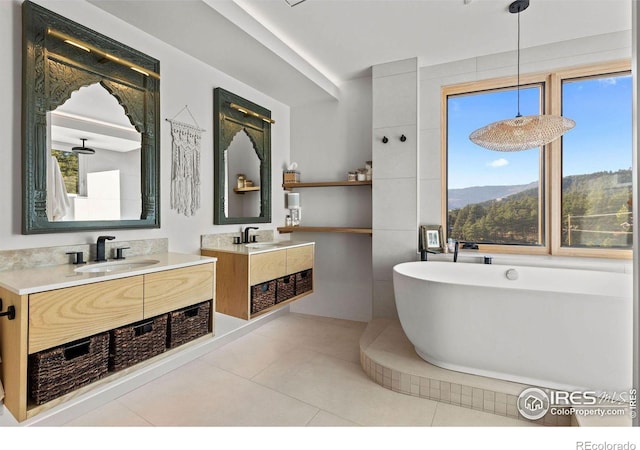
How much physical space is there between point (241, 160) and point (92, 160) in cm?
134

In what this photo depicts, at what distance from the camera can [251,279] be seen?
8.38ft

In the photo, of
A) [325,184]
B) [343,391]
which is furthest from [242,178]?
[343,391]

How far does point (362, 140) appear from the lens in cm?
359

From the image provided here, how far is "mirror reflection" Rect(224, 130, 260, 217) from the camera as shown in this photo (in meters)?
3.03

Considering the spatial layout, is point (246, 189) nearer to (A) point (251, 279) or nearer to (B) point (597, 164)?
(A) point (251, 279)

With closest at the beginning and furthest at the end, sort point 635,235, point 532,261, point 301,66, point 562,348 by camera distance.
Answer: point 635,235 → point 562,348 → point 532,261 → point 301,66

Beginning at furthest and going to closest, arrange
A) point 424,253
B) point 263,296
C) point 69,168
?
point 424,253
point 263,296
point 69,168

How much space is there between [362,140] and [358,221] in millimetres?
891

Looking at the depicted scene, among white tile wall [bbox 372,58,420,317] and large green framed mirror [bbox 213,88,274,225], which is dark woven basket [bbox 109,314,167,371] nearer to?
large green framed mirror [bbox 213,88,274,225]

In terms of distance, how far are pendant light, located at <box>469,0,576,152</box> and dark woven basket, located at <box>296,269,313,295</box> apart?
6.31 ft

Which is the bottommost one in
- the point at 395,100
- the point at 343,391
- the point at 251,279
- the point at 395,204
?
the point at 343,391
